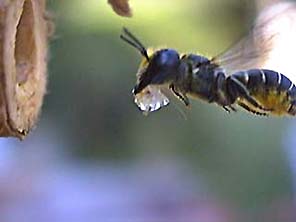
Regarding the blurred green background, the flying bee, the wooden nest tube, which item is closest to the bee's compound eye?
the flying bee

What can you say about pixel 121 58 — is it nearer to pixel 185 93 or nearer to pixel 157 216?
pixel 157 216

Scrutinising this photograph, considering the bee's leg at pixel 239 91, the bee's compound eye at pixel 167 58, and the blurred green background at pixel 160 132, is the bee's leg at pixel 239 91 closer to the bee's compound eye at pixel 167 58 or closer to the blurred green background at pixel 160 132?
the bee's compound eye at pixel 167 58

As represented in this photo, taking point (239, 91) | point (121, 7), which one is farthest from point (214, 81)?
point (121, 7)

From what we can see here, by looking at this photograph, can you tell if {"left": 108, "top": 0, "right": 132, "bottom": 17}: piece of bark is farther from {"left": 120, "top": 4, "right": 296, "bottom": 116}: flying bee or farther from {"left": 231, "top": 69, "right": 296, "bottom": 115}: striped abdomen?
{"left": 231, "top": 69, "right": 296, "bottom": 115}: striped abdomen

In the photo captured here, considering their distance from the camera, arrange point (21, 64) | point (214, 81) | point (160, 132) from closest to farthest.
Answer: point (21, 64) < point (214, 81) < point (160, 132)

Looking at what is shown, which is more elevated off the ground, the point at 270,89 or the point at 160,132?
the point at 160,132

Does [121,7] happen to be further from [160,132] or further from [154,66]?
[160,132]

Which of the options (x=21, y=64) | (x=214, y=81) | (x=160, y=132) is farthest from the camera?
(x=160, y=132)
